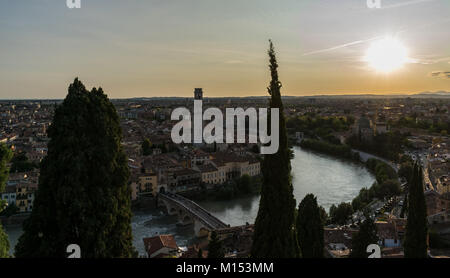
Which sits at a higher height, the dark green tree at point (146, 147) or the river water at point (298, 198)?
the dark green tree at point (146, 147)

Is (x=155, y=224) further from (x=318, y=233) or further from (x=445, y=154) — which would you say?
(x=445, y=154)

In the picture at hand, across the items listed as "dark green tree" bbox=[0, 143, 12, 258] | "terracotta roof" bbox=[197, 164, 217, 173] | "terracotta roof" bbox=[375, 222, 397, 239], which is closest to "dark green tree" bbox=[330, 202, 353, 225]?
"terracotta roof" bbox=[375, 222, 397, 239]

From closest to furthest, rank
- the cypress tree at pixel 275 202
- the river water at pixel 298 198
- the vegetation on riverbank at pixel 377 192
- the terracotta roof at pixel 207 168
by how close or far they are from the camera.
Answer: the cypress tree at pixel 275 202 < the river water at pixel 298 198 < the vegetation on riverbank at pixel 377 192 < the terracotta roof at pixel 207 168

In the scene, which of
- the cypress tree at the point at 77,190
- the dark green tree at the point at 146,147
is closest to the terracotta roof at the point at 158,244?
the cypress tree at the point at 77,190

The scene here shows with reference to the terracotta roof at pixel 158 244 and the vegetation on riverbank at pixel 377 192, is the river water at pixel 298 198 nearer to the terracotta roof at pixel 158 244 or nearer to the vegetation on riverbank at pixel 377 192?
the vegetation on riverbank at pixel 377 192

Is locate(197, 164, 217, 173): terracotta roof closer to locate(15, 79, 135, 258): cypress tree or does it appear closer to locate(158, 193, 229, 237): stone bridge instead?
locate(158, 193, 229, 237): stone bridge

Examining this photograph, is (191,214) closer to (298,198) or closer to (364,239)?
(298,198)
